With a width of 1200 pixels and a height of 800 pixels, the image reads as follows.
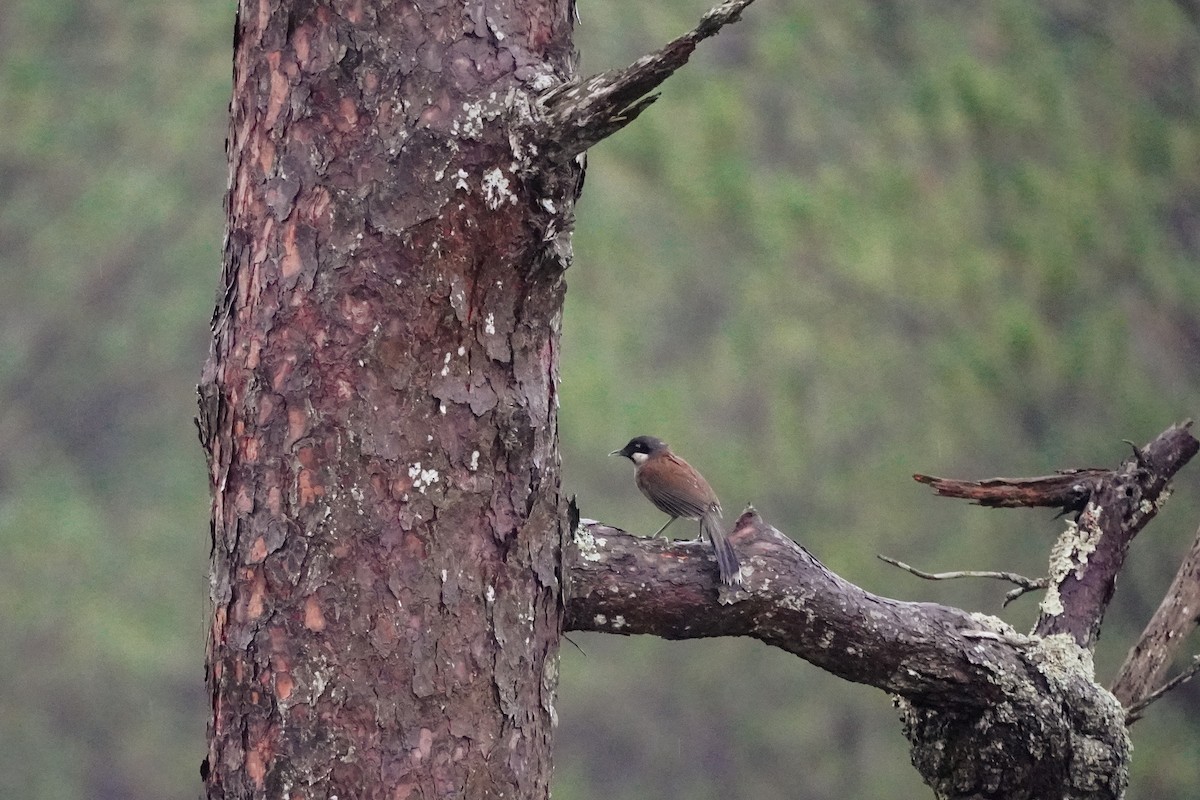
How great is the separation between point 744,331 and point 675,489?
9.63 ft

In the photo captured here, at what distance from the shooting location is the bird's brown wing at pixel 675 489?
1.95m

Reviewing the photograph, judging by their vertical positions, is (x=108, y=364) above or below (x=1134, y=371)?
above

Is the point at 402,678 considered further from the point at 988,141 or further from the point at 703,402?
the point at 988,141

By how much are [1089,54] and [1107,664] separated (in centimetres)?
243

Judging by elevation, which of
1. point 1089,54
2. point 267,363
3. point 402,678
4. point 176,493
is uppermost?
point 1089,54

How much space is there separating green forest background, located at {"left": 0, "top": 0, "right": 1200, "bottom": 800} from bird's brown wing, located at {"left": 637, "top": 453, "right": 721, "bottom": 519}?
7.79 feet

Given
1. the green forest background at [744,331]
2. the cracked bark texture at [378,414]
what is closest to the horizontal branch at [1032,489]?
the cracked bark texture at [378,414]

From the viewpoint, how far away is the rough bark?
4.56 ft

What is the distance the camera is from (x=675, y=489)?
2.02 m

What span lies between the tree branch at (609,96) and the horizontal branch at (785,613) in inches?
17.2

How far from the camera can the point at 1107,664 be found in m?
4.65

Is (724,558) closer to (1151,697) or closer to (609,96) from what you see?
(609,96)

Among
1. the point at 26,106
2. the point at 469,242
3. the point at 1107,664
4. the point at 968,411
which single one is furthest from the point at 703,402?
the point at 469,242

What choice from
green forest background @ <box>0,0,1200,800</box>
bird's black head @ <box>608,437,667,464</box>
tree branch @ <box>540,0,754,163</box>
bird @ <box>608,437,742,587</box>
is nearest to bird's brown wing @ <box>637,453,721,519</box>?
bird @ <box>608,437,742,587</box>
